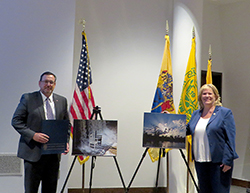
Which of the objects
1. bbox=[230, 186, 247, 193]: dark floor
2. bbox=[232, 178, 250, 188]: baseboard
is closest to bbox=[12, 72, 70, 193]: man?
bbox=[230, 186, 247, 193]: dark floor

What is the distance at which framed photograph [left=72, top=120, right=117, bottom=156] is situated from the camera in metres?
3.26

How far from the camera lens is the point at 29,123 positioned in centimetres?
304

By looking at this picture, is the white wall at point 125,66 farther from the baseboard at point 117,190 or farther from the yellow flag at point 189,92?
the yellow flag at point 189,92

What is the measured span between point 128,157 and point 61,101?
204cm

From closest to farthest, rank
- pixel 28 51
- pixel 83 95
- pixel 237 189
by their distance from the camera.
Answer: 1. pixel 28 51
2. pixel 83 95
3. pixel 237 189

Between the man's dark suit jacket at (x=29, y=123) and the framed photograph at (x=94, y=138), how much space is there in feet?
0.95

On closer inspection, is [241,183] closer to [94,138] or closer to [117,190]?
[117,190]

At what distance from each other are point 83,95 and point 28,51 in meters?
0.90

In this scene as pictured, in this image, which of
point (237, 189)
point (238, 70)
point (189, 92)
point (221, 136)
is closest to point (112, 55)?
point (189, 92)

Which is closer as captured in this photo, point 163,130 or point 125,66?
point 163,130

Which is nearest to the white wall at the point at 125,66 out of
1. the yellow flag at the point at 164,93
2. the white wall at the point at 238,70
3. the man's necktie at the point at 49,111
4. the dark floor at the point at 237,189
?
the yellow flag at the point at 164,93

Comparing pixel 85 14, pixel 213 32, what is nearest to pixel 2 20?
pixel 85 14

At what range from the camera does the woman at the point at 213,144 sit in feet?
10.2

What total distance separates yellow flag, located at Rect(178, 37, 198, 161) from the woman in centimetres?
102
